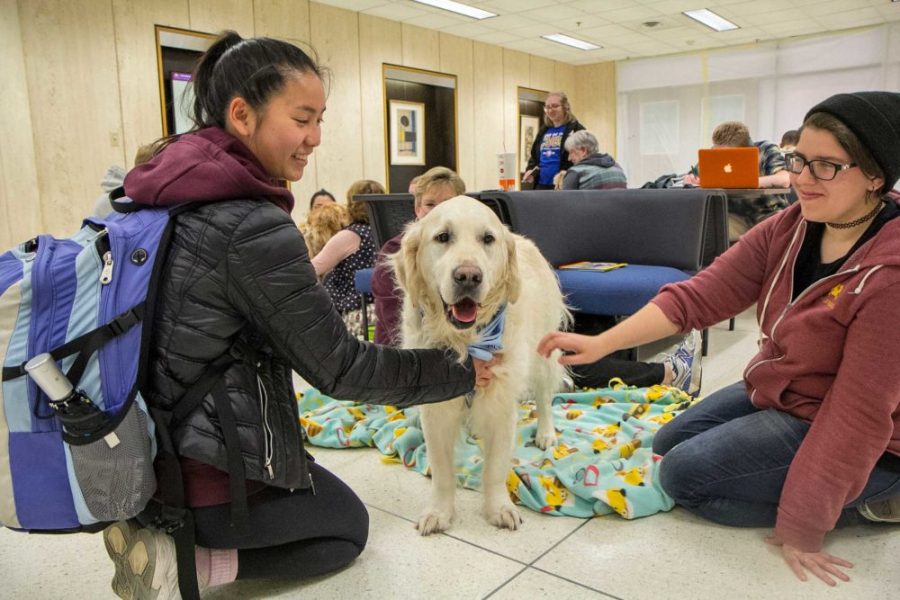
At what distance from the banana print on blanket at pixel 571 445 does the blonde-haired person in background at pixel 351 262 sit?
1214 millimetres

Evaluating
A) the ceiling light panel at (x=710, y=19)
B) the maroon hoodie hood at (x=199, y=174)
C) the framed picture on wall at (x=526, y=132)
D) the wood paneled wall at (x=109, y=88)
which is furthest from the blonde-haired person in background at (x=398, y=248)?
the framed picture on wall at (x=526, y=132)

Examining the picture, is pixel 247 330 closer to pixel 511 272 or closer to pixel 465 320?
pixel 465 320

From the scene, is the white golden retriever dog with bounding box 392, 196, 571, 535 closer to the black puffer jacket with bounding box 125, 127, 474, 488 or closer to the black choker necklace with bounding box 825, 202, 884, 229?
the black puffer jacket with bounding box 125, 127, 474, 488

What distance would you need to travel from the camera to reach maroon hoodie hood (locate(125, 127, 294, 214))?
130 cm

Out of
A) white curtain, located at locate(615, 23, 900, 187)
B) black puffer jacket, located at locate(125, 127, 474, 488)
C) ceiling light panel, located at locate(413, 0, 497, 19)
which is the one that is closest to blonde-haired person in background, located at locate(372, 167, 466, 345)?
black puffer jacket, located at locate(125, 127, 474, 488)

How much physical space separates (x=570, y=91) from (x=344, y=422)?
37.8 ft

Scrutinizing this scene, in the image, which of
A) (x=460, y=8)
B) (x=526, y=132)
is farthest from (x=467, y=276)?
(x=526, y=132)

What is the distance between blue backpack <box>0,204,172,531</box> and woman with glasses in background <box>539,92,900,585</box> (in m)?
1.01

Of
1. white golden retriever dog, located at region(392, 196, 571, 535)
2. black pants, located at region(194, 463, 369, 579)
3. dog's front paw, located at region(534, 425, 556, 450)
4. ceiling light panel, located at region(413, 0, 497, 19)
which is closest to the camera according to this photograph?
black pants, located at region(194, 463, 369, 579)

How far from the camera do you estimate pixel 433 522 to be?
1.84 m

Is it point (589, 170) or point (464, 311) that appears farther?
point (589, 170)

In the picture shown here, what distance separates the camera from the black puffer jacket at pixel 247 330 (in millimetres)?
1303

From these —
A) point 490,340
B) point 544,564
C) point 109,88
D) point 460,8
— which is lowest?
point 544,564

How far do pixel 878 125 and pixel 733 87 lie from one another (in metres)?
11.6
